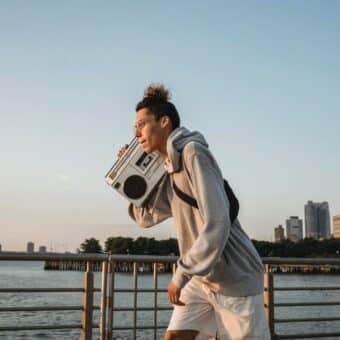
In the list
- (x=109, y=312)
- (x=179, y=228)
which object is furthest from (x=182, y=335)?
(x=109, y=312)

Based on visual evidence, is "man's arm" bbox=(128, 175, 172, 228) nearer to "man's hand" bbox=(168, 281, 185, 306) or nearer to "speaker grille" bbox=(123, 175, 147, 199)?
"speaker grille" bbox=(123, 175, 147, 199)

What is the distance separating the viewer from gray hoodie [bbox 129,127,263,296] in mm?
1508

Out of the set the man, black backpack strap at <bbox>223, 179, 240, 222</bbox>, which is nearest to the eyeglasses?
the man

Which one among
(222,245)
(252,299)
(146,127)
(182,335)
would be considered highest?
(146,127)

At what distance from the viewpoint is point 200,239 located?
1514 mm

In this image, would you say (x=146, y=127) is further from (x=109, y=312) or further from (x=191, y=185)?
(x=109, y=312)

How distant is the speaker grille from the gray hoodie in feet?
0.45

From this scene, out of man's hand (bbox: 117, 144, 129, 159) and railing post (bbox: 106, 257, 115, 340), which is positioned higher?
man's hand (bbox: 117, 144, 129, 159)

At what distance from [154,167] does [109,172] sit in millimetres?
224

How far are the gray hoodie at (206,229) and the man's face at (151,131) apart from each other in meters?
0.10

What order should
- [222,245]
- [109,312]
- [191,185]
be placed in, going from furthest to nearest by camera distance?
[109,312], [191,185], [222,245]

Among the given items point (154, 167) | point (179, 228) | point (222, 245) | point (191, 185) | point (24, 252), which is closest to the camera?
point (222, 245)

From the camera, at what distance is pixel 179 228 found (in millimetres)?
1745

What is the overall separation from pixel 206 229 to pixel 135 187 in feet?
1.74
